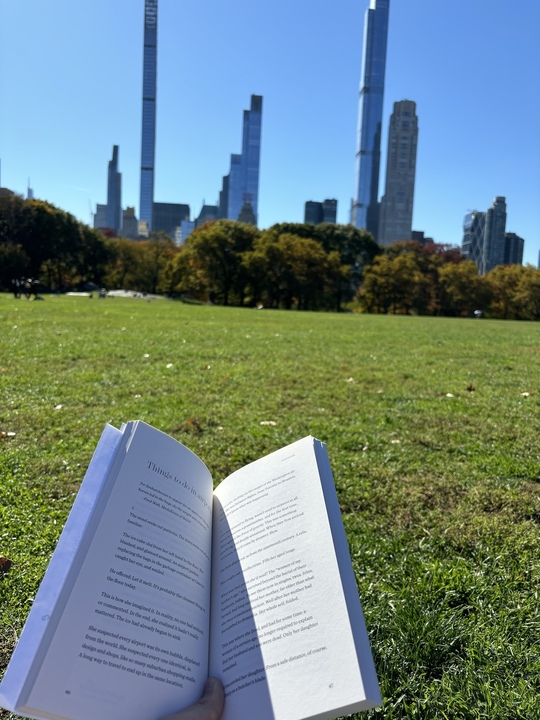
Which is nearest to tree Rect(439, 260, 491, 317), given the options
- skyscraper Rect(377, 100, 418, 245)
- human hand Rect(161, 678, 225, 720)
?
human hand Rect(161, 678, 225, 720)

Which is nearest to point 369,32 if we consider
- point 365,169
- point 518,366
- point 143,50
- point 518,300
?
point 365,169

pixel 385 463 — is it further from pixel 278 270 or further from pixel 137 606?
pixel 278 270

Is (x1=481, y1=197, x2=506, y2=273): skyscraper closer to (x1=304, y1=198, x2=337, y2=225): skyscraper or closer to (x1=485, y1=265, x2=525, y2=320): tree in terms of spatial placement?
(x1=304, y1=198, x2=337, y2=225): skyscraper

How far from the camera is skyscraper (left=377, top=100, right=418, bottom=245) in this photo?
15075cm

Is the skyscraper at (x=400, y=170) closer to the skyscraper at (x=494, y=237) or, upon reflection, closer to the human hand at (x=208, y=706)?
the skyscraper at (x=494, y=237)

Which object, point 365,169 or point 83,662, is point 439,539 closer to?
point 83,662

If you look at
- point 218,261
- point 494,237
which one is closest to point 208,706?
point 218,261

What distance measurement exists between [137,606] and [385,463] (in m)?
2.25

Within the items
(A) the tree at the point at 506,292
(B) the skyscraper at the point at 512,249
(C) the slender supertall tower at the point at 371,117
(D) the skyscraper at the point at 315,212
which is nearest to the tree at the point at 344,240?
(A) the tree at the point at 506,292

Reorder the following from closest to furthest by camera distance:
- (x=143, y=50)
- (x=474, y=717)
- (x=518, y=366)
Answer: (x=474, y=717) < (x=518, y=366) < (x=143, y=50)

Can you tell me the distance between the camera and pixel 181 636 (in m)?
1.07

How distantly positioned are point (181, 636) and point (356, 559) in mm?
1193

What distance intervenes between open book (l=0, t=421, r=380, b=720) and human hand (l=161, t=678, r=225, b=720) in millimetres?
17

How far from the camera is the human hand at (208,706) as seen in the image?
958 mm
